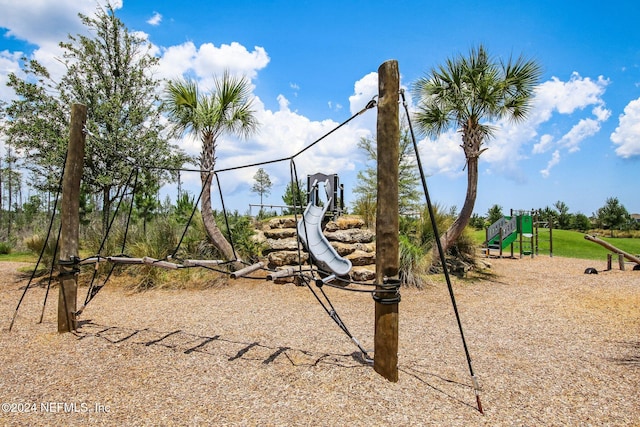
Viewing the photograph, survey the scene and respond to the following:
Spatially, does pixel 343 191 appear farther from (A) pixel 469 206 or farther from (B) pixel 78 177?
(B) pixel 78 177

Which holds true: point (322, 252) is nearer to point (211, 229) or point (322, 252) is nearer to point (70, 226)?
point (211, 229)

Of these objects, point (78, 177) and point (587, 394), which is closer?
point (587, 394)

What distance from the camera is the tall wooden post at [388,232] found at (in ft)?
10.3

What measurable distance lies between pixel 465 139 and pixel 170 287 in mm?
7842

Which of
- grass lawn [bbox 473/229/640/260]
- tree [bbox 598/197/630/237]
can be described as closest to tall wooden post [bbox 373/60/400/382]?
grass lawn [bbox 473/229/640/260]

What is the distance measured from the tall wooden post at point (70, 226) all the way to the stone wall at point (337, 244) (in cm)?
406

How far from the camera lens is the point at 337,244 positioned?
9039mm

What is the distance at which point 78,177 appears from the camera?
4836mm

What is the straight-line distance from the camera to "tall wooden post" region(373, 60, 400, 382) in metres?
3.15

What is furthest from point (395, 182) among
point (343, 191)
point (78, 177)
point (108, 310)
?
point (343, 191)

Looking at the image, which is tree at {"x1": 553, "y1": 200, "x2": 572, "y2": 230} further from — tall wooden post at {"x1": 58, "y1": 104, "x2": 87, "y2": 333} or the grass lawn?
tall wooden post at {"x1": 58, "y1": 104, "x2": 87, "y2": 333}

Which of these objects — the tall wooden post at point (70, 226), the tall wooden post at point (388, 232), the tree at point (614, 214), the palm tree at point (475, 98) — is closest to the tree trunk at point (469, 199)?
the palm tree at point (475, 98)

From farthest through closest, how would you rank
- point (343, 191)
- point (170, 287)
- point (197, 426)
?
1. point (343, 191)
2. point (170, 287)
3. point (197, 426)

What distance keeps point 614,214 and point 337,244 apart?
28.9m
